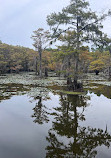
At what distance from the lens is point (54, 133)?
5.87 meters

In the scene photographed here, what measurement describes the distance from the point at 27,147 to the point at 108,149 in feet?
8.76

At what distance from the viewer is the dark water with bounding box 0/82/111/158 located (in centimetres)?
462

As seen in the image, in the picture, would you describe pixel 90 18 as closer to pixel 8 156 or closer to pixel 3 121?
pixel 3 121

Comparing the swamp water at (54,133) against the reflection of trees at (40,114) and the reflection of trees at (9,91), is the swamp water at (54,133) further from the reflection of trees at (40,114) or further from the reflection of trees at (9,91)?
the reflection of trees at (9,91)

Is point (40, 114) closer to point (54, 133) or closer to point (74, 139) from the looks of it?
point (54, 133)

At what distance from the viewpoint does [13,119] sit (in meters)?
7.47

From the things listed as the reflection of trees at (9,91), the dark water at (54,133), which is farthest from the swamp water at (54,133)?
the reflection of trees at (9,91)

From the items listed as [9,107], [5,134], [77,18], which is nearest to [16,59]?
[77,18]

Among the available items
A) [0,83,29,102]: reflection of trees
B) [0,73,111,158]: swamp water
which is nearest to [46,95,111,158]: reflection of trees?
[0,73,111,158]: swamp water

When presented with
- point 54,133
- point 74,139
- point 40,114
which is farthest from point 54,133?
point 40,114

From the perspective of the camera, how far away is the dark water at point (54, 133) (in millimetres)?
4621

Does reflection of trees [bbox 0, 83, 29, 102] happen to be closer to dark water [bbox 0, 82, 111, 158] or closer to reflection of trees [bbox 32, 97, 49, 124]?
dark water [bbox 0, 82, 111, 158]

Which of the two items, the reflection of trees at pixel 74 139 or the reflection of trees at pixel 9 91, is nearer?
the reflection of trees at pixel 74 139

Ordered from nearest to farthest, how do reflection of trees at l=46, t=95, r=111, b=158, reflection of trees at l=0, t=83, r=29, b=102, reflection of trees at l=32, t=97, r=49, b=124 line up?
reflection of trees at l=46, t=95, r=111, b=158
reflection of trees at l=32, t=97, r=49, b=124
reflection of trees at l=0, t=83, r=29, b=102
